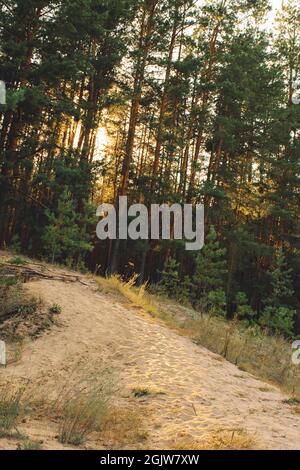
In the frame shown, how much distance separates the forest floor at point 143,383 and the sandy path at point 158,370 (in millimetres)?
13

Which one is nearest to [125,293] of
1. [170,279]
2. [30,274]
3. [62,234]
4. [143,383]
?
[30,274]

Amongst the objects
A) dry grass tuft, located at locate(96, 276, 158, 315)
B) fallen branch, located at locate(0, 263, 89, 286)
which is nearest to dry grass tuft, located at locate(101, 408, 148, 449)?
fallen branch, located at locate(0, 263, 89, 286)

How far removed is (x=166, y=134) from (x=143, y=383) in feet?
53.8

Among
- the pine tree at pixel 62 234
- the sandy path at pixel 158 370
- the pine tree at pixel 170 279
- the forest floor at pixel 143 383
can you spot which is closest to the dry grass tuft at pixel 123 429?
the forest floor at pixel 143 383

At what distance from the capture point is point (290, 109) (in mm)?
26047

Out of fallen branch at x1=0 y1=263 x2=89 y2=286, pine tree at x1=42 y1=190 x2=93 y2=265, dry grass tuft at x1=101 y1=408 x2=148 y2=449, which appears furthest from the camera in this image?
pine tree at x1=42 y1=190 x2=93 y2=265

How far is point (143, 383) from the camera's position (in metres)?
6.87

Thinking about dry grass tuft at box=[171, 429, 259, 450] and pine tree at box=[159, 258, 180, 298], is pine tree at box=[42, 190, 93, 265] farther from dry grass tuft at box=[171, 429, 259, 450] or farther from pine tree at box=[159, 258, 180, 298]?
dry grass tuft at box=[171, 429, 259, 450]

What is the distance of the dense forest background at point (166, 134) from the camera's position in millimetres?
17078

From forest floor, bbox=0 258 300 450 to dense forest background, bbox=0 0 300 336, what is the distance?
6.23 m

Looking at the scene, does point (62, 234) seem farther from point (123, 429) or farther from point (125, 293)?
point (123, 429)

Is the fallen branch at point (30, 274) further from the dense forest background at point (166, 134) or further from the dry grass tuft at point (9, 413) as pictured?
the dry grass tuft at point (9, 413)

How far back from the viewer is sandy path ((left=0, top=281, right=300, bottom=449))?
5.39m
